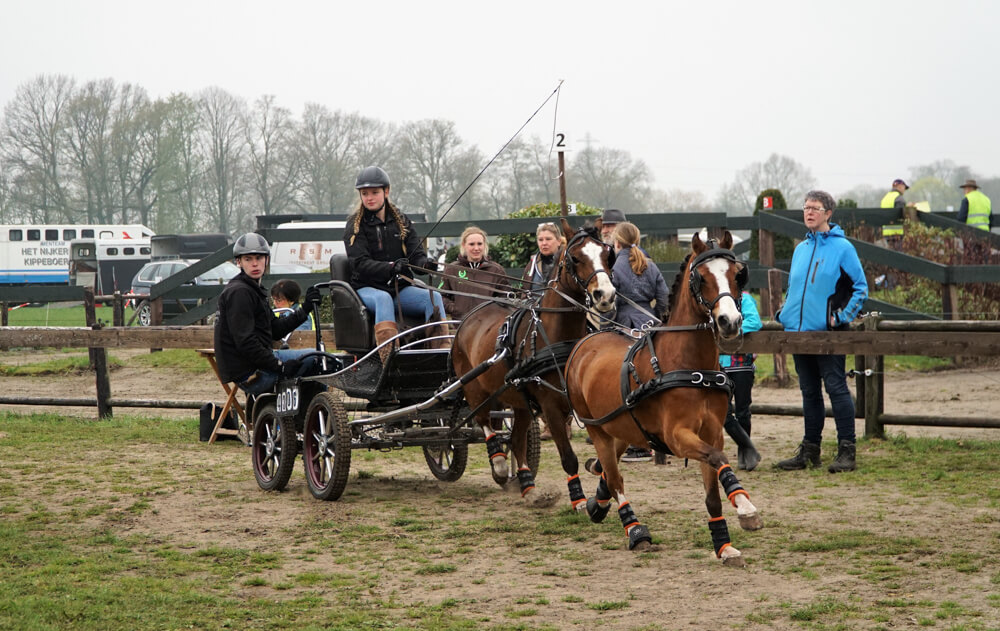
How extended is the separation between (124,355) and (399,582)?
15444mm

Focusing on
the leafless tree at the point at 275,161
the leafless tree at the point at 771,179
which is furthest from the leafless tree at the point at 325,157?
the leafless tree at the point at 771,179

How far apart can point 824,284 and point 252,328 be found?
184 inches

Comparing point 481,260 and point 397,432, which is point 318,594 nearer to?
point 397,432

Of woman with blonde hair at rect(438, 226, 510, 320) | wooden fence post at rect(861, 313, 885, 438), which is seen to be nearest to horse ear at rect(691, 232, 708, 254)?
woman with blonde hair at rect(438, 226, 510, 320)

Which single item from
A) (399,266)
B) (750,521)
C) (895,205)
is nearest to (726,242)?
(750,521)

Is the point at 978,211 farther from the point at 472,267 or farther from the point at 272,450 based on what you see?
the point at 272,450

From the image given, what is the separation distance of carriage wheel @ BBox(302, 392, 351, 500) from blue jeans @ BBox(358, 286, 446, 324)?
0.77 meters

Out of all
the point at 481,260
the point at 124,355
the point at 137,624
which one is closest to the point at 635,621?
the point at 137,624

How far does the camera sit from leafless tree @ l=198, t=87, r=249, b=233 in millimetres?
69000

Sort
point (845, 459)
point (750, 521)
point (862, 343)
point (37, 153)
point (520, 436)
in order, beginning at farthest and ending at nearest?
point (37, 153) < point (862, 343) < point (845, 459) < point (520, 436) < point (750, 521)

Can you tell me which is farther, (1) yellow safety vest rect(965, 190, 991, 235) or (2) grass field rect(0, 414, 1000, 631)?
(1) yellow safety vest rect(965, 190, 991, 235)

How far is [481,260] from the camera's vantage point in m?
9.59

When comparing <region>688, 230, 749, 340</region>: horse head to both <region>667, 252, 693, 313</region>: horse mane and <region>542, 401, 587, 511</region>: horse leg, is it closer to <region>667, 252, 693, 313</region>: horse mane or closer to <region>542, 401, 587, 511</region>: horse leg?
<region>667, 252, 693, 313</region>: horse mane

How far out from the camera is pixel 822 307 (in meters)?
9.12
